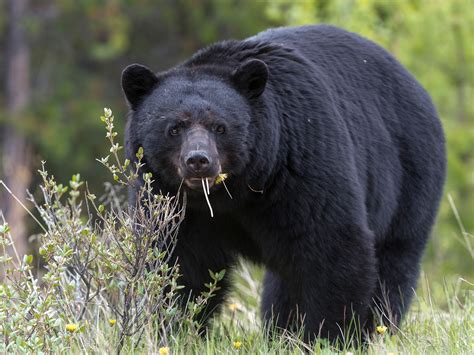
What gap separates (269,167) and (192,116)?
0.48 meters

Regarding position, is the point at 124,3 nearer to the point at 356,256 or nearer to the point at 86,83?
the point at 86,83

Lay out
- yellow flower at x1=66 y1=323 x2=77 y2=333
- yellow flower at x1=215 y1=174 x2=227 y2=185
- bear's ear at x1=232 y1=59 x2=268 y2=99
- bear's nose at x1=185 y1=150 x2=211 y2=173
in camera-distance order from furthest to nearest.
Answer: bear's ear at x1=232 y1=59 x2=268 y2=99 → yellow flower at x1=215 y1=174 x2=227 y2=185 → bear's nose at x1=185 y1=150 x2=211 y2=173 → yellow flower at x1=66 y1=323 x2=77 y2=333

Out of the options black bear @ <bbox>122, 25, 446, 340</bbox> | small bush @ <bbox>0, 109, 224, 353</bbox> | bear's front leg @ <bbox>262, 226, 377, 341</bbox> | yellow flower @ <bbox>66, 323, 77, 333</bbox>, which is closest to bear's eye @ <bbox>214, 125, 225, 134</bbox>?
black bear @ <bbox>122, 25, 446, 340</bbox>

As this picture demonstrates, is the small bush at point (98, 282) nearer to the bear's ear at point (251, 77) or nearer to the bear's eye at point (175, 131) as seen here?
the bear's eye at point (175, 131)

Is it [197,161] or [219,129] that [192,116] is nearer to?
[219,129]

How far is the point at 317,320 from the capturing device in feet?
17.5

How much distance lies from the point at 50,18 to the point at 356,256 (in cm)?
1634

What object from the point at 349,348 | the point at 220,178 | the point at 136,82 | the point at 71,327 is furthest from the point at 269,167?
the point at 71,327

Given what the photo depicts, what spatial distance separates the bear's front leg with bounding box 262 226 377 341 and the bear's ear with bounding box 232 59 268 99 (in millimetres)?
798

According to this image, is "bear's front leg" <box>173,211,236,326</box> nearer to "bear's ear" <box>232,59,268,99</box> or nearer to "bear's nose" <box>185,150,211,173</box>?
"bear's nose" <box>185,150,211,173</box>

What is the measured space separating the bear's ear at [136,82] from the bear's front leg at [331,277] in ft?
3.66

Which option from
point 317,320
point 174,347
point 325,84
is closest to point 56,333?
point 174,347

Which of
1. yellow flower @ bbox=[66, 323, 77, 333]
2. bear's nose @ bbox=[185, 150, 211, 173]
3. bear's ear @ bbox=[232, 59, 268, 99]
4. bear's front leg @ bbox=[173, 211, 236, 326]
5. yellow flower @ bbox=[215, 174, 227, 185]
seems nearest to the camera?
yellow flower @ bbox=[66, 323, 77, 333]

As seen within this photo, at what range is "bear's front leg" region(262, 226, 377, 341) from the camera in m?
5.23
